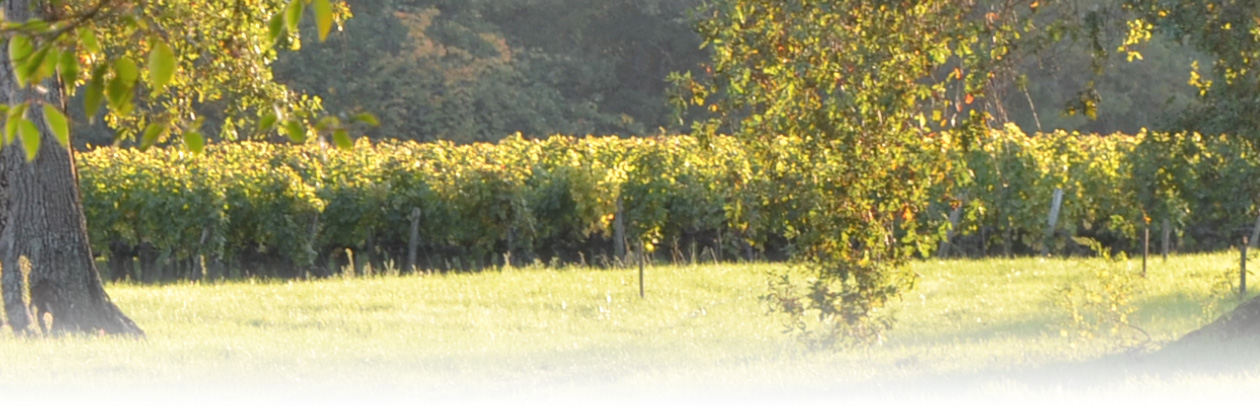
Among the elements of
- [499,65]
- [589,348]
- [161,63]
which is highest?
[499,65]

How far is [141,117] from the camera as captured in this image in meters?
9.72

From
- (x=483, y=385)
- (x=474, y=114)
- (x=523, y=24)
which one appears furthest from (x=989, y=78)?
(x=523, y=24)

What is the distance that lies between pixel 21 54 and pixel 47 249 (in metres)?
7.98

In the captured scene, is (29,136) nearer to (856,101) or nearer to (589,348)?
(856,101)

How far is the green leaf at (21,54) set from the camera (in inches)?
96.7

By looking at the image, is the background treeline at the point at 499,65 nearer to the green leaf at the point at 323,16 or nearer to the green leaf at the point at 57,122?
the green leaf at the point at 323,16

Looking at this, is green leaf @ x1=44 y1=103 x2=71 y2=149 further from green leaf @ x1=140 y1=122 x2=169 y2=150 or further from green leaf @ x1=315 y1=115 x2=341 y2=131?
green leaf @ x1=315 y1=115 x2=341 y2=131

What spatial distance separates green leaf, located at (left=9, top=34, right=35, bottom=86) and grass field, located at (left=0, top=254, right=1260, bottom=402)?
18.1 feet

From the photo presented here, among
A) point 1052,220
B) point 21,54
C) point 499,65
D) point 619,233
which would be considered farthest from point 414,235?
point 499,65

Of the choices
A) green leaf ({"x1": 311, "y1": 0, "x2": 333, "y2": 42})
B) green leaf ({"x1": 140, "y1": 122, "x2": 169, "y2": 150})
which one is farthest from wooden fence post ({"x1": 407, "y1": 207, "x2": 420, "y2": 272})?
green leaf ({"x1": 311, "y1": 0, "x2": 333, "y2": 42})

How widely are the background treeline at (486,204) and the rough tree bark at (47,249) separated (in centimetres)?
541

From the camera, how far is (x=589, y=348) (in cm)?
1002

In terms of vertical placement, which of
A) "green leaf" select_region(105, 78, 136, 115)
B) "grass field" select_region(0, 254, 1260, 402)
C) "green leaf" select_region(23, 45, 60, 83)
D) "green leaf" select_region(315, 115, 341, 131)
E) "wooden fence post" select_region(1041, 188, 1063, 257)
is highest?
"green leaf" select_region(23, 45, 60, 83)

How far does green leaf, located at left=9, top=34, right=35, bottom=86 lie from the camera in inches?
96.7
